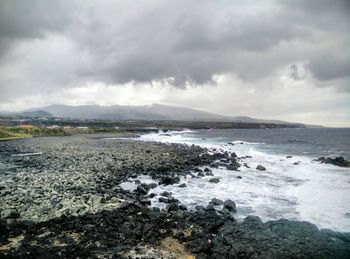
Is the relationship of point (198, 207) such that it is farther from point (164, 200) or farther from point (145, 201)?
point (145, 201)

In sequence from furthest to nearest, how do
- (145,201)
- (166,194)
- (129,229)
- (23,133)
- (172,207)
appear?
(23,133) → (166,194) → (145,201) → (172,207) → (129,229)

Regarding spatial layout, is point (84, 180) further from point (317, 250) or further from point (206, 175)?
point (317, 250)

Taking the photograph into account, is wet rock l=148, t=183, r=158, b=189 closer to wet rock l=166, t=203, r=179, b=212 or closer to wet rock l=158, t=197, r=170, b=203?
wet rock l=158, t=197, r=170, b=203

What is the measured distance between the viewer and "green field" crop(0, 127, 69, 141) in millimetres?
61494

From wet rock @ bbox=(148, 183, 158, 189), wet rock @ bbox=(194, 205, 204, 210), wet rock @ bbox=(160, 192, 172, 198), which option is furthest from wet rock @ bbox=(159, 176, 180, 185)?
wet rock @ bbox=(194, 205, 204, 210)

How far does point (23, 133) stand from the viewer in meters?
69.2

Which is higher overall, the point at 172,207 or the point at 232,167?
the point at 172,207

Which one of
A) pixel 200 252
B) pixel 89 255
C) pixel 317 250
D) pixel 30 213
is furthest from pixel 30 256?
pixel 317 250

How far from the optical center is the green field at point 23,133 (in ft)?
202

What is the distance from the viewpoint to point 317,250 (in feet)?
36.6

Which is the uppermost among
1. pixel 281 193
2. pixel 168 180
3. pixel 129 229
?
pixel 129 229

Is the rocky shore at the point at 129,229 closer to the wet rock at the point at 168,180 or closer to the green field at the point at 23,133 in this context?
the wet rock at the point at 168,180

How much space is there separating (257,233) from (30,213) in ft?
36.5

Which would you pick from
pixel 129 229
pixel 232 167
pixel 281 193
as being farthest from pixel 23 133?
pixel 129 229
